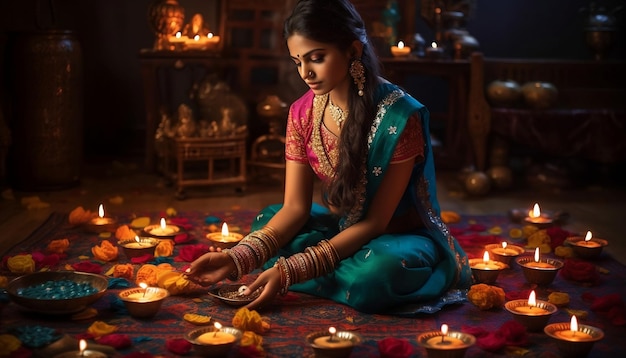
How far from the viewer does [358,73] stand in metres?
3.17

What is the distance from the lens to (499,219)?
188 inches

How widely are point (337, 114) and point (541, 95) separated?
2811mm

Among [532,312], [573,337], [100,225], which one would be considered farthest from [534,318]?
[100,225]

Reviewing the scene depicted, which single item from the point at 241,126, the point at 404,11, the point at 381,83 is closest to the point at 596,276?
the point at 381,83

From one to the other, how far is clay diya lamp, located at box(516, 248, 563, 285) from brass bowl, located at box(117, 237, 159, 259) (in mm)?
1498

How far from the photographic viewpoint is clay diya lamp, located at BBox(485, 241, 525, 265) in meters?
3.69

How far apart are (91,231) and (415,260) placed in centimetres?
181

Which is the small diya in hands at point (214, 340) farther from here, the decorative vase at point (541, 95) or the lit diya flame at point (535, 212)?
the decorative vase at point (541, 95)

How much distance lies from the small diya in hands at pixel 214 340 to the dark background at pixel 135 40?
4.21 meters

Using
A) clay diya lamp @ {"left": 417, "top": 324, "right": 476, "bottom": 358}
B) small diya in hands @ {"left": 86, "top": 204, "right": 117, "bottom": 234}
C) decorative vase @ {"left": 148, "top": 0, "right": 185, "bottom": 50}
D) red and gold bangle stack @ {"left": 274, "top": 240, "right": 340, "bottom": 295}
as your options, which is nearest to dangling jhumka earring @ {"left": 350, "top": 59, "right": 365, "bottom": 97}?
red and gold bangle stack @ {"left": 274, "top": 240, "right": 340, "bottom": 295}

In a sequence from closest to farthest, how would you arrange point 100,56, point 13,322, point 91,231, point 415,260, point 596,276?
point 13,322
point 415,260
point 596,276
point 91,231
point 100,56

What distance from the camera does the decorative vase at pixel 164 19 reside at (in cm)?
589

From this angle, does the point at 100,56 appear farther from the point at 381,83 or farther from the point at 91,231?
the point at 381,83

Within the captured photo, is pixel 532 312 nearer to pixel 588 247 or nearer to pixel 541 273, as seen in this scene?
pixel 541 273
